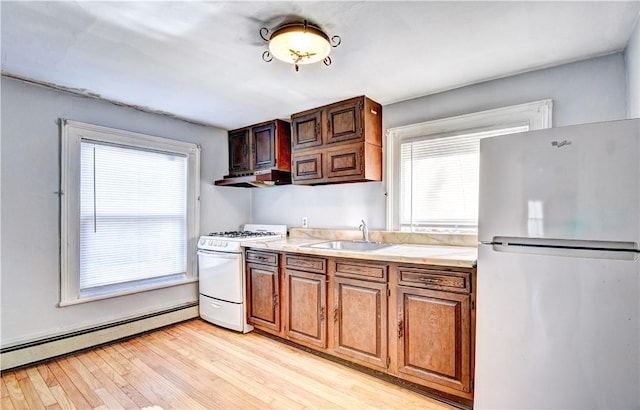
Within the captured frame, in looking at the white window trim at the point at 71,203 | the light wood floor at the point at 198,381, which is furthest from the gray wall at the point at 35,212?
the light wood floor at the point at 198,381

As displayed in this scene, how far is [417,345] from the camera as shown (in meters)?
2.05

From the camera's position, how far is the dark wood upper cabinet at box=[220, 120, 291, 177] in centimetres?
339

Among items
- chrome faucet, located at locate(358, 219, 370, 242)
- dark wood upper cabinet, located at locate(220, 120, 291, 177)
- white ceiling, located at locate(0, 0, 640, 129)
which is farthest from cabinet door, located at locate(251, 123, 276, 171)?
chrome faucet, located at locate(358, 219, 370, 242)

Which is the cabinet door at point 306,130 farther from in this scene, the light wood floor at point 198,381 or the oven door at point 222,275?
the light wood floor at point 198,381

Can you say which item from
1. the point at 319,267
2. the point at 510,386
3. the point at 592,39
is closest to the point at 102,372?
the point at 319,267

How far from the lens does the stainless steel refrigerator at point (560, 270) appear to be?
53.4 inches

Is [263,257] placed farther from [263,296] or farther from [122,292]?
[122,292]

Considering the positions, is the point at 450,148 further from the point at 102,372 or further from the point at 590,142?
the point at 102,372

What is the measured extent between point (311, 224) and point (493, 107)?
6.70 ft

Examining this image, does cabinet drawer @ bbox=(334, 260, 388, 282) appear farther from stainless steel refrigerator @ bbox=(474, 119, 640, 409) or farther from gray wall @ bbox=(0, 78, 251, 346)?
gray wall @ bbox=(0, 78, 251, 346)

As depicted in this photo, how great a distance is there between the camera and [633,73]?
1.81 meters

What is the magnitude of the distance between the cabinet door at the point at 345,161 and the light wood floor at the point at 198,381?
5.14 ft

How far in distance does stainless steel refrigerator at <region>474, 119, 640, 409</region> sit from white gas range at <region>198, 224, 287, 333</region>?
2116mm

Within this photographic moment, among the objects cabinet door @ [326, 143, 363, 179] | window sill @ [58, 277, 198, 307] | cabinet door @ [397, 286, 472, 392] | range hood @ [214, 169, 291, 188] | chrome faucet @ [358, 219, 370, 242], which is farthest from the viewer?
range hood @ [214, 169, 291, 188]
